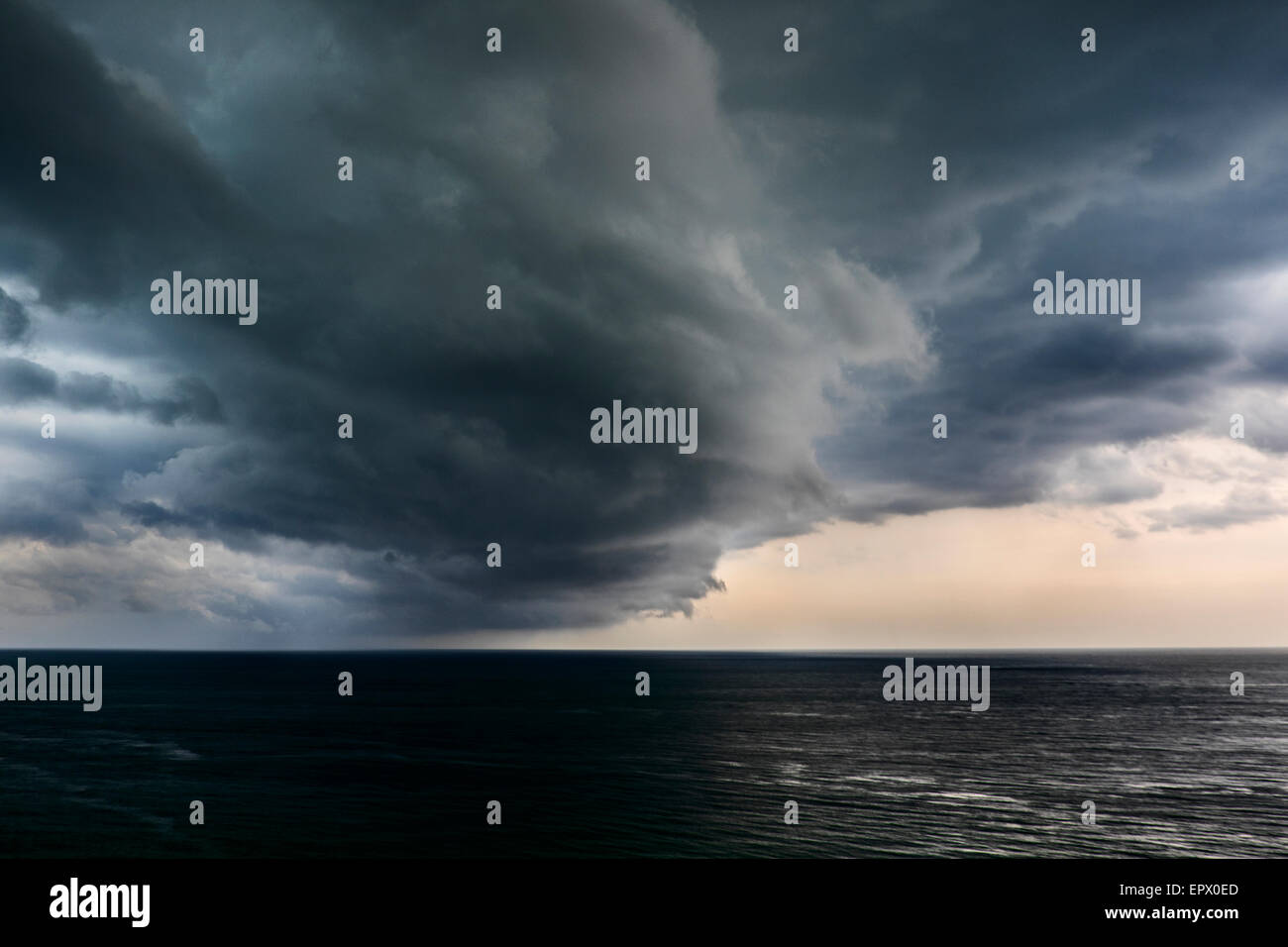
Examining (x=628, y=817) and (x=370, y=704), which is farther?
(x=370, y=704)

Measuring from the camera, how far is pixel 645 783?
244 ft

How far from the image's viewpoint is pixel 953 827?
5666cm

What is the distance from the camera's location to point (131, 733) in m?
108

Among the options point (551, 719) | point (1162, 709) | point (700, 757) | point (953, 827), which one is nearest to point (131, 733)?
point (551, 719)

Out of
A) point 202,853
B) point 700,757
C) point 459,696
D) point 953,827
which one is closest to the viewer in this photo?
point 202,853

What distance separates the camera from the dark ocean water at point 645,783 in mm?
53250

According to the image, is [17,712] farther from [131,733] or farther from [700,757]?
[700,757]

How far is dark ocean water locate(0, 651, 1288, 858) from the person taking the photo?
53.2 meters

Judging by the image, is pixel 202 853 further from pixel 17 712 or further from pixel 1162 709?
pixel 1162 709
